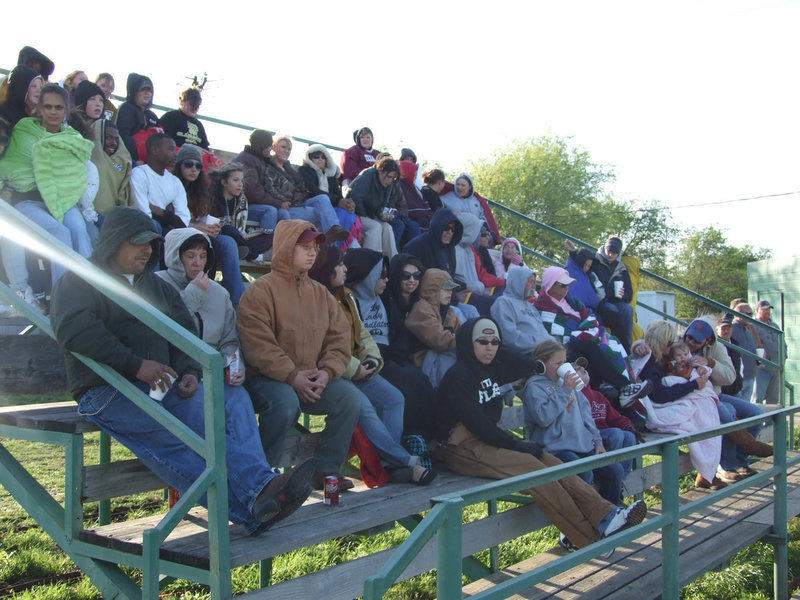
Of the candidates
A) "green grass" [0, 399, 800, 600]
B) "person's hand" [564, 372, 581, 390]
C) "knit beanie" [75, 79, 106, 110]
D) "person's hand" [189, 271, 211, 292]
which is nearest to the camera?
"person's hand" [189, 271, 211, 292]

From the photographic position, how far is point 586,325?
723 centimetres

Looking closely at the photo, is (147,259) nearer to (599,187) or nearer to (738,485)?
(738,485)

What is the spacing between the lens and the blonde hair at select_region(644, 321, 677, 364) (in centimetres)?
714

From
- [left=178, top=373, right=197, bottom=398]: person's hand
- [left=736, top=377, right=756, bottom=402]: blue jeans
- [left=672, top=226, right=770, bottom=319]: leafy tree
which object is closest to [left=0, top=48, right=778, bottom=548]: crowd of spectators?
[left=178, top=373, right=197, bottom=398]: person's hand

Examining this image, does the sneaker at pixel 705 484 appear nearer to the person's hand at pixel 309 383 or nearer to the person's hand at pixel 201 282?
the person's hand at pixel 309 383

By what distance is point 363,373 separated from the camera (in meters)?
4.66

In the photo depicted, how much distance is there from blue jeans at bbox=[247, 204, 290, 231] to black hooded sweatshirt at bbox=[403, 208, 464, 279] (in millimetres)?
1359

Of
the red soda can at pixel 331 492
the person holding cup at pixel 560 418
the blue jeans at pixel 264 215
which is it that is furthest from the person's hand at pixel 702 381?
the red soda can at pixel 331 492

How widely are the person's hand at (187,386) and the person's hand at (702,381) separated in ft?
17.2

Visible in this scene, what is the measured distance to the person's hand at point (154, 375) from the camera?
323cm

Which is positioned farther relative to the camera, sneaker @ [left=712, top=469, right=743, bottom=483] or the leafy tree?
the leafy tree

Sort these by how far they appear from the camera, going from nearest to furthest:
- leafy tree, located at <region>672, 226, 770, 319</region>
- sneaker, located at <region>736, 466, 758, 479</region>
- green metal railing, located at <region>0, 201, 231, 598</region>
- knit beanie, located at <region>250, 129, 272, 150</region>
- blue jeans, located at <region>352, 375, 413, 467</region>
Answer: green metal railing, located at <region>0, 201, 231, 598</region> < blue jeans, located at <region>352, 375, 413, 467</region> < knit beanie, located at <region>250, 129, 272, 150</region> < sneaker, located at <region>736, 466, 758, 479</region> < leafy tree, located at <region>672, 226, 770, 319</region>

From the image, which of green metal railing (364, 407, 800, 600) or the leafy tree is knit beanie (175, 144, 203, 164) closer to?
green metal railing (364, 407, 800, 600)

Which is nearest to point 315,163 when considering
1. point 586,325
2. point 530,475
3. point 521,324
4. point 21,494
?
point 521,324
